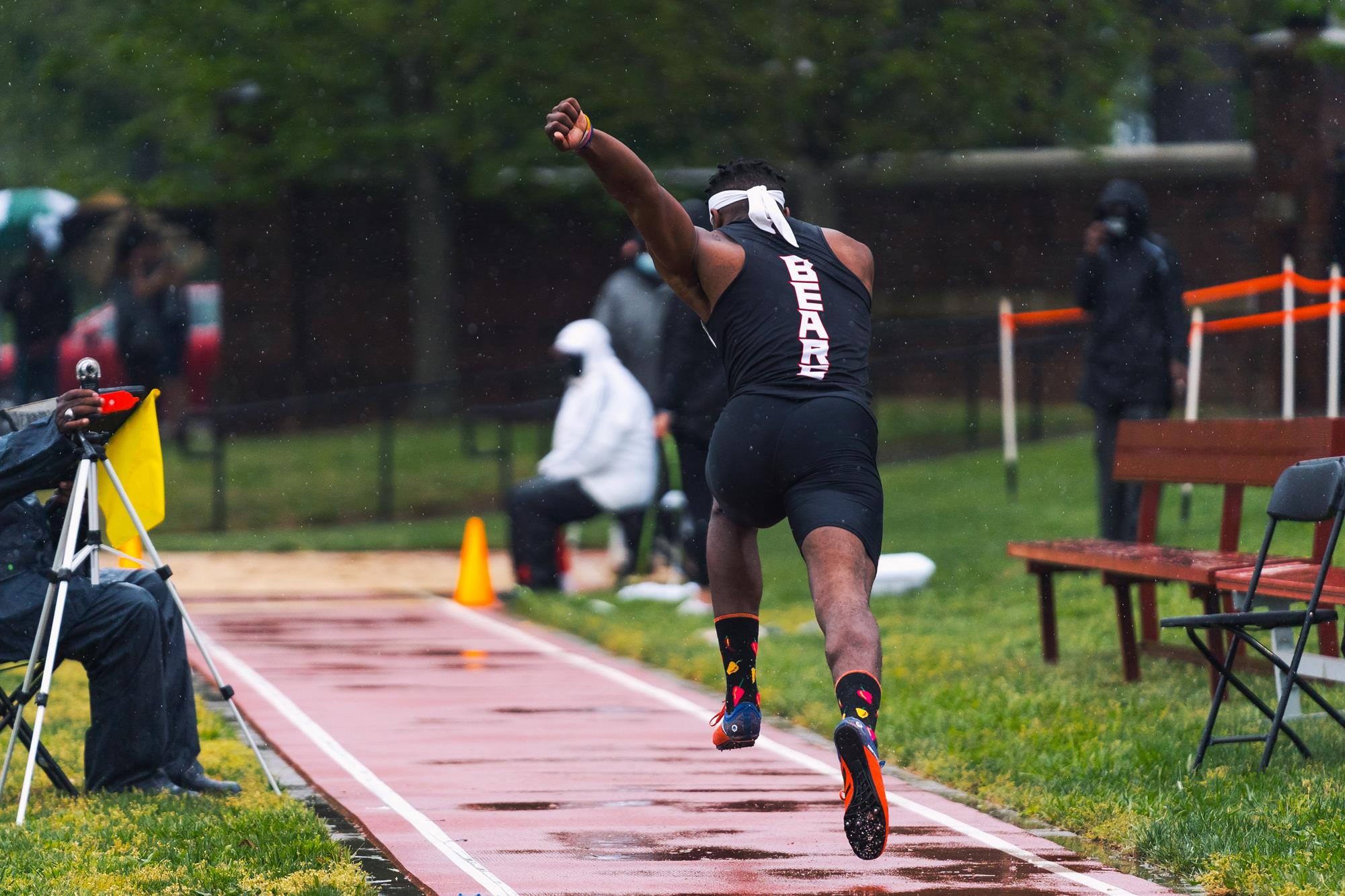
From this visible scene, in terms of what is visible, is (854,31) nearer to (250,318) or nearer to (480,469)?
(480,469)

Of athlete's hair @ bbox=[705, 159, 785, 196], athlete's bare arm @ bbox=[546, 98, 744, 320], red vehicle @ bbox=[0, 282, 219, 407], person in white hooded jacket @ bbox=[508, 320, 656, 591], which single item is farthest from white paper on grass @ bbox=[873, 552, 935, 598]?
red vehicle @ bbox=[0, 282, 219, 407]

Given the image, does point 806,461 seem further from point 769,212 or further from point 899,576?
point 899,576

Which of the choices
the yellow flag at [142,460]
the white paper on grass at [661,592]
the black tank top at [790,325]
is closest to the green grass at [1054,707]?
the white paper on grass at [661,592]

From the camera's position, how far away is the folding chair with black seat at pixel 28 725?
6914 millimetres

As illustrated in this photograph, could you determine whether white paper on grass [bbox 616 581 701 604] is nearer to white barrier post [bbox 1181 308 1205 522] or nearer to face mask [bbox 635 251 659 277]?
face mask [bbox 635 251 659 277]

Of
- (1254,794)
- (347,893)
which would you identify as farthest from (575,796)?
(1254,794)

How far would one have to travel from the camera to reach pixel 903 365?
24469 millimetres

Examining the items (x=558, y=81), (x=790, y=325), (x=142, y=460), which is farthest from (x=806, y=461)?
(x=558, y=81)

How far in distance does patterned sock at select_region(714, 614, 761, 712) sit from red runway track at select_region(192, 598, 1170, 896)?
475mm

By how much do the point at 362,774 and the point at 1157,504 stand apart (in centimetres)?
443

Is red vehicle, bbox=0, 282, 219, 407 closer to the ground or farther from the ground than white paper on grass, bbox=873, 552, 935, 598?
farther from the ground

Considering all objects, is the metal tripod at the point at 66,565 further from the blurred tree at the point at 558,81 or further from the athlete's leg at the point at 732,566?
the blurred tree at the point at 558,81

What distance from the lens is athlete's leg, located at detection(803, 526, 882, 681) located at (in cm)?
582

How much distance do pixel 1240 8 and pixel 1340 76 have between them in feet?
8.02
